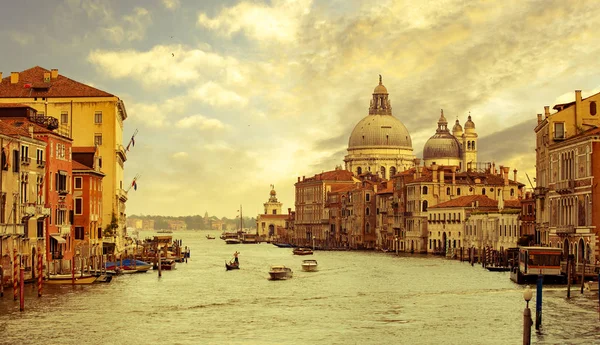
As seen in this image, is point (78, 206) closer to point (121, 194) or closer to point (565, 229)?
point (121, 194)

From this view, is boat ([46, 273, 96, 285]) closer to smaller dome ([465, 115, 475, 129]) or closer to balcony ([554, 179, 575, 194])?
balcony ([554, 179, 575, 194])

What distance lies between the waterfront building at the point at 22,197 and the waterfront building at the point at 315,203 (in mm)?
105904

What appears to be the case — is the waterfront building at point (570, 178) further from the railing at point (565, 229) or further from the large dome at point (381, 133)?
the large dome at point (381, 133)

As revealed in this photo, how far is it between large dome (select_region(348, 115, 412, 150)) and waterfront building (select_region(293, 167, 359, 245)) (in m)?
7.62

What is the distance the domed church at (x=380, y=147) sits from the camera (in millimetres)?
171625

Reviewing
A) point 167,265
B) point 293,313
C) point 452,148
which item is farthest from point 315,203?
point 293,313

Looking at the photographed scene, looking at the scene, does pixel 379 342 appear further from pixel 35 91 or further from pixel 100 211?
pixel 35 91

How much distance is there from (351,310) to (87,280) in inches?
591

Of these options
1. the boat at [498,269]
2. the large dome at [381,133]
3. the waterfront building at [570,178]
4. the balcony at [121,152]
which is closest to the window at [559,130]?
the waterfront building at [570,178]

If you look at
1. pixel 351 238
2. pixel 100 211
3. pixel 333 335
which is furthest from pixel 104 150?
pixel 351 238

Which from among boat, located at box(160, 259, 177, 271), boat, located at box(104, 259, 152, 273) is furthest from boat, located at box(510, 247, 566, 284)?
boat, located at box(160, 259, 177, 271)

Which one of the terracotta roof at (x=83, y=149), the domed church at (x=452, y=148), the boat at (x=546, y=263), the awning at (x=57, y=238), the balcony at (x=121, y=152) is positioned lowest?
the boat at (x=546, y=263)

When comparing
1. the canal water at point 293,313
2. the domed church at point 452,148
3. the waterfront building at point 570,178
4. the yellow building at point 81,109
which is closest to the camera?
the canal water at point 293,313

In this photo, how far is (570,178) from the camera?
2202 inches
